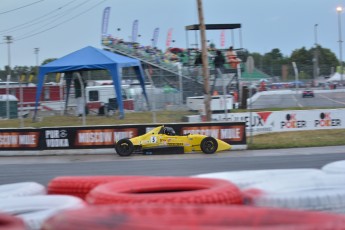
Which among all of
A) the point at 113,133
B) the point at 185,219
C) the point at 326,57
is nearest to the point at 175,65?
the point at 113,133

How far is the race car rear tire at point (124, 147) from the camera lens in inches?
693

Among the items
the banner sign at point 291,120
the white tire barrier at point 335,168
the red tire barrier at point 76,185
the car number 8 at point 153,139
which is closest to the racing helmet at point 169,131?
the car number 8 at point 153,139

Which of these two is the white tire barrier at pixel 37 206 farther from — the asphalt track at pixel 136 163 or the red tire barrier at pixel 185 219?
the asphalt track at pixel 136 163

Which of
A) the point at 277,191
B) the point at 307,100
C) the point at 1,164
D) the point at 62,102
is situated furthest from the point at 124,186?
the point at 307,100

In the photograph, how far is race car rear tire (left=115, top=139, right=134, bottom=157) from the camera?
57.7 ft

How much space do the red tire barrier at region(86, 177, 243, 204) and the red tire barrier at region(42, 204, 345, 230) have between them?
31.2 inches

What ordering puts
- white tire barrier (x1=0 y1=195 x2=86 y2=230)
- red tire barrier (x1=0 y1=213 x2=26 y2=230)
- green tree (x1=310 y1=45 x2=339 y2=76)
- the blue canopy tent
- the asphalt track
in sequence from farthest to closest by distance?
green tree (x1=310 y1=45 x2=339 y2=76)
the blue canopy tent
the asphalt track
white tire barrier (x1=0 y1=195 x2=86 y2=230)
red tire barrier (x1=0 y1=213 x2=26 y2=230)

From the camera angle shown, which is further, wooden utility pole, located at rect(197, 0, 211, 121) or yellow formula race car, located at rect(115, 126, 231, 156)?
wooden utility pole, located at rect(197, 0, 211, 121)

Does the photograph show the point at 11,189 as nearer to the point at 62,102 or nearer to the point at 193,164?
the point at 193,164

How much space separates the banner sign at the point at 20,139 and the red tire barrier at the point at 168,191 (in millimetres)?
15423

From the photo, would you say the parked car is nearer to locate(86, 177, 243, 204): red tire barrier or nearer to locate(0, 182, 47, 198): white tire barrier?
locate(0, 182, 47, 198): white tire barrier

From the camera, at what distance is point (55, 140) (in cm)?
1917

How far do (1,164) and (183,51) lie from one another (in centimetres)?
3461

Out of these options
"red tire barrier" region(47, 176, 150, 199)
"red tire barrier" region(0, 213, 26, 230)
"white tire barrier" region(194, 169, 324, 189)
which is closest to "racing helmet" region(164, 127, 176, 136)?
"white tire barrier" region(194, 169, 324, 189)
